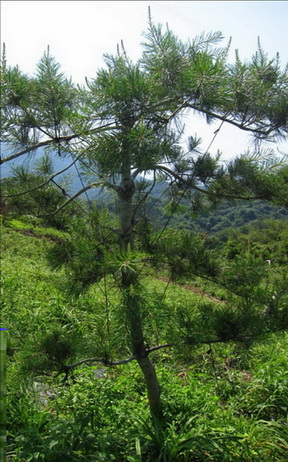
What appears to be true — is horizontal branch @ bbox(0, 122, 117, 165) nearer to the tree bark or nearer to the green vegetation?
the green vegetation

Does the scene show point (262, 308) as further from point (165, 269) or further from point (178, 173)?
point (178, 173)

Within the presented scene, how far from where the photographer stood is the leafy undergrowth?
192 centimetres

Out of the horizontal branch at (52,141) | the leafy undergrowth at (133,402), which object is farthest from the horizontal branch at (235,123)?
the leafy undergrowth at (133,402)

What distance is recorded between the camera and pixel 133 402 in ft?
8.66

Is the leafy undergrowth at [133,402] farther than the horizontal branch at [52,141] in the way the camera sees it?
Yes

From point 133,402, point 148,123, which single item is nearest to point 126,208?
point 148,123

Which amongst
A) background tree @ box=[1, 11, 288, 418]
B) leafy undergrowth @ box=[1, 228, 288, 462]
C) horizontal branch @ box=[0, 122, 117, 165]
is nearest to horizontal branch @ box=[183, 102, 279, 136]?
background tree @ box=[1, 11, 288, 418]

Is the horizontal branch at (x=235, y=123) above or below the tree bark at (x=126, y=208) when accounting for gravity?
above

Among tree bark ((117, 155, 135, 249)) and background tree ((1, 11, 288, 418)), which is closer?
background tree ((1, 11, 288, 418))

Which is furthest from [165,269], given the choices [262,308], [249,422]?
[249,422]

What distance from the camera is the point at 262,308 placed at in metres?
1.94

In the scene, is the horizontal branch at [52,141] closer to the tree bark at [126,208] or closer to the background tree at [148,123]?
the background tree at [148,123]

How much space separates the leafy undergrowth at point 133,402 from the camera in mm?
1920

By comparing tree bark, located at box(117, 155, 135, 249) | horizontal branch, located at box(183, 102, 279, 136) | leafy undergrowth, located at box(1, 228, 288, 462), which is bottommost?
leafy undergrowth, located at box(1, 228, 288, 462)
